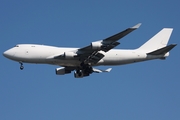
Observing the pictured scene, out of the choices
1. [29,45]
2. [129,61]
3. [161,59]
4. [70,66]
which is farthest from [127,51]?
[29,45]

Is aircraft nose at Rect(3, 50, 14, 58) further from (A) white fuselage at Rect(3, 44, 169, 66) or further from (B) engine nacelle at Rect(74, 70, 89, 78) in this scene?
(B) engine nacelle at Rect(74, 70, 89, 78)

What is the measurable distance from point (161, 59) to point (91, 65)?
8923 mm

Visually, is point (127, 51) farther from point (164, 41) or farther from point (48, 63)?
point (48, 63)

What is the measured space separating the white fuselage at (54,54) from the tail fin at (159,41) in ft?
7.31

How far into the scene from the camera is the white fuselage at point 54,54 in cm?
4753

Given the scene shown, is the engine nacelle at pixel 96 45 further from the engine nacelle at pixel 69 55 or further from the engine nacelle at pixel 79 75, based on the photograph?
the engine nacelle at pixel 79 75

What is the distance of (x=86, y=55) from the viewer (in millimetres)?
48031

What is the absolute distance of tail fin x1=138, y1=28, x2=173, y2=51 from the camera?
53.2 meters

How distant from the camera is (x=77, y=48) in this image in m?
49.1

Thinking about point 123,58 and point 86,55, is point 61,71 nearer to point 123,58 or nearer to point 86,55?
point 86,55

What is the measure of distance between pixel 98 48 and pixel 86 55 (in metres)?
2.86

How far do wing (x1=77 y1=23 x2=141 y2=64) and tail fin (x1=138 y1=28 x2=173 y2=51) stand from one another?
25.2ft

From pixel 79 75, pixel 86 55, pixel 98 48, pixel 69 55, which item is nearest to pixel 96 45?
pixel 98 48

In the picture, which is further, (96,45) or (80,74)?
(80,74)
